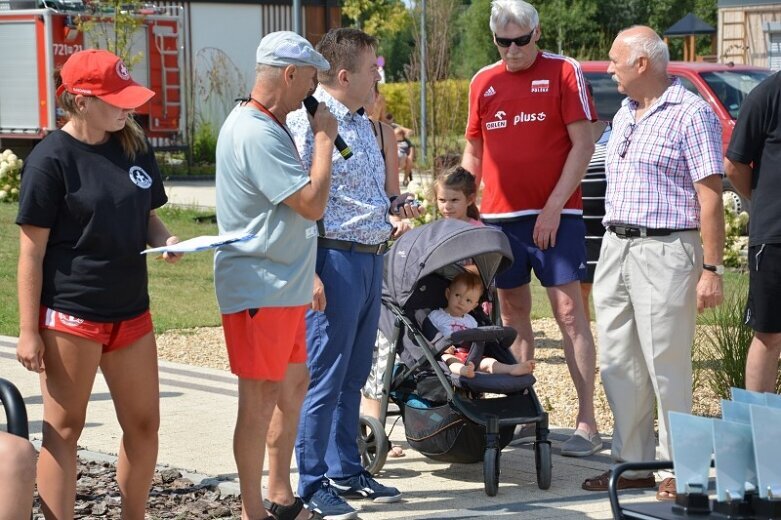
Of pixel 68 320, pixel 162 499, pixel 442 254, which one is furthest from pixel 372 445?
pixel 68 320

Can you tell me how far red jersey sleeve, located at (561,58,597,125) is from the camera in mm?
6949

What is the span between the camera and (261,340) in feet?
16.5

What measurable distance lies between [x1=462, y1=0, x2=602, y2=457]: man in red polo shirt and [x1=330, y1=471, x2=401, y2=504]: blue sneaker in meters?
1.27

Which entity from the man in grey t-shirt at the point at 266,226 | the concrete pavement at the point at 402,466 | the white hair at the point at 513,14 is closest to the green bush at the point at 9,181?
the concrete pavement at the point at 402,466

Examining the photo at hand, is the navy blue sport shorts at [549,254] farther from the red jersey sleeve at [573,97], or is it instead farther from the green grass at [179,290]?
the green grass at [179,290]

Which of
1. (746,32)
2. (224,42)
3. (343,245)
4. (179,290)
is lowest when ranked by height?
(179,290)

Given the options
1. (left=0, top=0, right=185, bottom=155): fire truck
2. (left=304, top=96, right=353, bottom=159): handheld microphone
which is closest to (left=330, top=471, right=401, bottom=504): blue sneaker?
(left=304, top=96, right=353, bottom=159): handheld microphone

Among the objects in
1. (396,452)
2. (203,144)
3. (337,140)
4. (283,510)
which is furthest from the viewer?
(203,144)

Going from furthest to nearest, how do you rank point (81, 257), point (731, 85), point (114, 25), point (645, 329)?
point (114, 25) → point (731, 85) → point (645, 329) → point (81, 257)

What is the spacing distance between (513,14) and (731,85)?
1126 centimetres

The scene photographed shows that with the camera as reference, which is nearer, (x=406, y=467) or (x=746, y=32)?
(x=406, y=467)

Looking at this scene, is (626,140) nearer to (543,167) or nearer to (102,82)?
(543,167)

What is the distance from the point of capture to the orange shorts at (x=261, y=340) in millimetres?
5039

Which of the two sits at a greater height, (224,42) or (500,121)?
(224,42)
